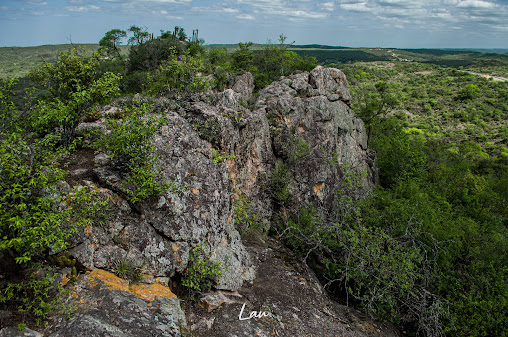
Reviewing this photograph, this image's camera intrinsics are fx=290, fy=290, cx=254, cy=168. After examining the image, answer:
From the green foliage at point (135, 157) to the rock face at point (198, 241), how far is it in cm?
32

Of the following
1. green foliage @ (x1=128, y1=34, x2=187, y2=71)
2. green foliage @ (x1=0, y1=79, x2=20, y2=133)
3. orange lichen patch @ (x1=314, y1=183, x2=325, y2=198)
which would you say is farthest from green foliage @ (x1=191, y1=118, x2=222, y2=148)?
green foliage @ (x1=128, y1=34, x2=187, y2=71)

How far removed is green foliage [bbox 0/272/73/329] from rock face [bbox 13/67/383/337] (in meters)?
0.32

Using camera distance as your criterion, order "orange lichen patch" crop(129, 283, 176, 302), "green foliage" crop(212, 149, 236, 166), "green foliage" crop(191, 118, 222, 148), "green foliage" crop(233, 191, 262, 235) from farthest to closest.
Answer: "green foliage" crop(233, 191, 262, 235), "green foliage" crop(191, 118, 222, 148), "green foliage" crop(212, 149, 236, 166), "orange lichen patch" crop(129, 283, 176, 302)

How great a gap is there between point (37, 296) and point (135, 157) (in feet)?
12.1

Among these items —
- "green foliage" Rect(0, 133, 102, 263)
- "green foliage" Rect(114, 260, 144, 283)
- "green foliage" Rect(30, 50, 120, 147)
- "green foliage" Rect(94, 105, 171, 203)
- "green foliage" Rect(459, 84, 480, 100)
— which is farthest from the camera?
"green foliage" Rect(459, 84, 480, 100)

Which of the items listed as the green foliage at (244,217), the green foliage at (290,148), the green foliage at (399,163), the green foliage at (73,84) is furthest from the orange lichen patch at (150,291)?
the green foliage at (399,163)

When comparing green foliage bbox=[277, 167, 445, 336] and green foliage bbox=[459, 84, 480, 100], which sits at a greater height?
green foliage bbox=[459, 84, 480, 100]

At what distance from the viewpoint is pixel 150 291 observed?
21.0 feet

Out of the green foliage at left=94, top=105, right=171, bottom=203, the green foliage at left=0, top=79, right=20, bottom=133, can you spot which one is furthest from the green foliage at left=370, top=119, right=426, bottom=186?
the green foliage at left=0, top=79, right=20, bottom=133

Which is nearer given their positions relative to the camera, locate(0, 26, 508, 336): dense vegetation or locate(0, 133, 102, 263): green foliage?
locate(0, 133, 102, 263): green foliage

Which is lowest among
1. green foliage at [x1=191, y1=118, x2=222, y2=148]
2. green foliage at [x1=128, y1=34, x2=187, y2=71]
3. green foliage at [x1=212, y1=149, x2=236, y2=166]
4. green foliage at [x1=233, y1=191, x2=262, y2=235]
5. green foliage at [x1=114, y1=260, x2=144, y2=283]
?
green foliage at [x1=233, y1=191, x2=262, y2=235]

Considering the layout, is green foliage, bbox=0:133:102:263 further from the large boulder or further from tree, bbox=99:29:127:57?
tree, bbox=99:29:127:57

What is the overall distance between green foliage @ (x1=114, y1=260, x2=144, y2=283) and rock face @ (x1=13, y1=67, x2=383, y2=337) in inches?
4.3

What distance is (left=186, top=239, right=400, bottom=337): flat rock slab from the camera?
7.00m
